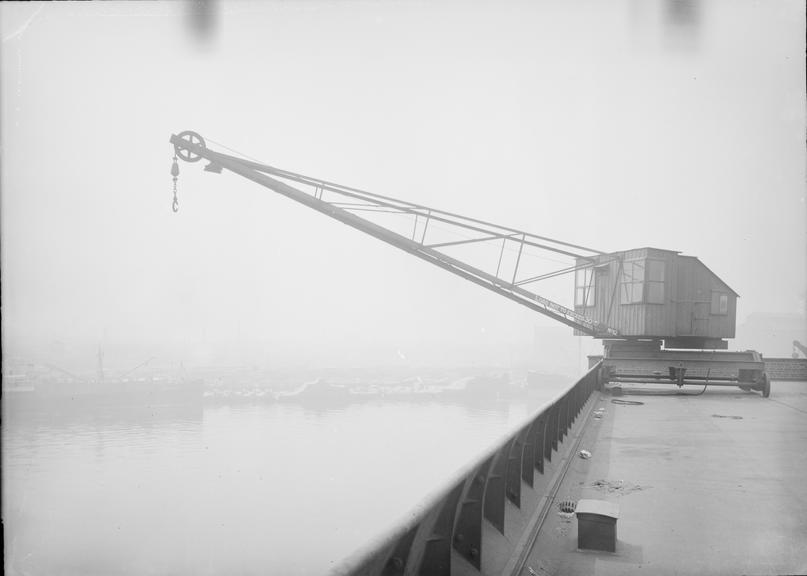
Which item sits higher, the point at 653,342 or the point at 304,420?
the point at 653,342

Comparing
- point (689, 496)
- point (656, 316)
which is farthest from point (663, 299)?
point (689, 496)

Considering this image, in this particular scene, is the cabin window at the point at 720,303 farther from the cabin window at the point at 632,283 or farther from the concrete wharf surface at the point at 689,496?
the concrete wharf surface at the point at 689,496

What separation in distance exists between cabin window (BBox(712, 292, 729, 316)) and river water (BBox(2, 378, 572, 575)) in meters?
26.6

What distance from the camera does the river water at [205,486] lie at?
55.3m

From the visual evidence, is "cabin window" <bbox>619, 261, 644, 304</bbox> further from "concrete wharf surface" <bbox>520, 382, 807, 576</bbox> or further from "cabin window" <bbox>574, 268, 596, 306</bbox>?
"concrete wharf surface" <bbox>520, 382, 807, 576</bbox>

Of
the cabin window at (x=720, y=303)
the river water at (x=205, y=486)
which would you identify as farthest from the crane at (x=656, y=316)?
the river water at (x=205, y=486)

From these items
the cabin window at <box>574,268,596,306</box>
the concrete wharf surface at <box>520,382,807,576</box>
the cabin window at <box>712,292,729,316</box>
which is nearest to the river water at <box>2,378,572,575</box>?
the cabin window at <box>574,268,596,306</box>

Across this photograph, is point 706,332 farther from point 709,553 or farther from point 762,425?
point 709,553

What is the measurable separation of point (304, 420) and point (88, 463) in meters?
46.4

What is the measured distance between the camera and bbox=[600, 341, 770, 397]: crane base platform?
18.2m

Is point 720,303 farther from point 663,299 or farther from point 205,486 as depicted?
point 205,486

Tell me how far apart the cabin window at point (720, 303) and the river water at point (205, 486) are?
2656cm

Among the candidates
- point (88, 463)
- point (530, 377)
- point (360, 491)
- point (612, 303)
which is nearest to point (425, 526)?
point (612, 303)

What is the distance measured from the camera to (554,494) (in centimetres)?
639
